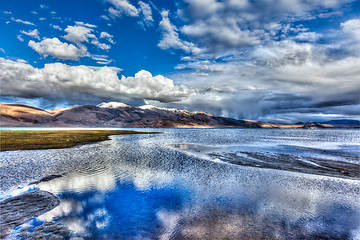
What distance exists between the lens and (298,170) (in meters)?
18.9

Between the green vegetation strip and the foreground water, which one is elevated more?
the foreground water

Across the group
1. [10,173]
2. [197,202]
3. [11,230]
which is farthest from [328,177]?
[10,173]

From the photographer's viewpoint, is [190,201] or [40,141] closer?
[190,201]

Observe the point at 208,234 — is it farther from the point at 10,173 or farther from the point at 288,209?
the point at 10,173

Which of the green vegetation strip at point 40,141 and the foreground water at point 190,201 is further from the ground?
the foreground water at point 190,201

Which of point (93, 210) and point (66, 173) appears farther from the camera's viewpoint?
point (66, 173)

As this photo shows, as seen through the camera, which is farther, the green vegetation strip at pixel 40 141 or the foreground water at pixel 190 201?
the green vegetation strip at pixel 40 141

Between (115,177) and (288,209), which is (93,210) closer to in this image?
(115,177)

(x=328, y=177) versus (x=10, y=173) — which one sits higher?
(x=328, y=177)

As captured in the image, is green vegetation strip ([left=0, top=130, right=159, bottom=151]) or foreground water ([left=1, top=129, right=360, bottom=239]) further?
green vegetation strip ([left=0, top=130, right=159, bottom=151])

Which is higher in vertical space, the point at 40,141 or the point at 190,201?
the point at 190,201

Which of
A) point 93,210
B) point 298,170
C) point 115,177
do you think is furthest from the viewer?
point 298,170

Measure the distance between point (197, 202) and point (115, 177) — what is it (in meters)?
8.88

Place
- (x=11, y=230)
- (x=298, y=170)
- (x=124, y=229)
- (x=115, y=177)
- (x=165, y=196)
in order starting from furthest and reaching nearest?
(x=298, y=170) → (x=115, y=177) → (x=165, y=196) → (x=124, y=229) → (x=11, y=230)
